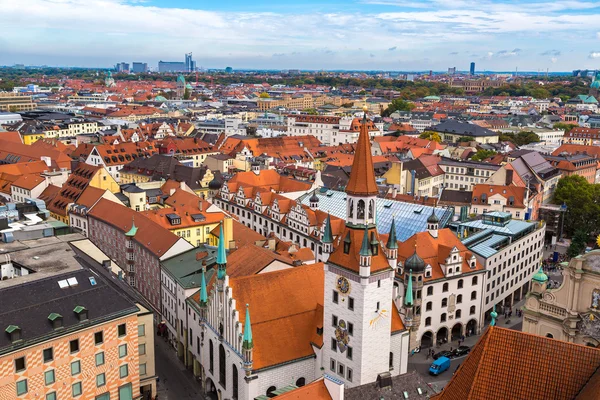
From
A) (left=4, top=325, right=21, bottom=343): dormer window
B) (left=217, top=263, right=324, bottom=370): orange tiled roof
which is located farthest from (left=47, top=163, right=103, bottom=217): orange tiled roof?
(left=4, top=325, right=21, bottom=343): dormer window

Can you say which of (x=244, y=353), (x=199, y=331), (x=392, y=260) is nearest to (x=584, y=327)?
(x=392, y=260)

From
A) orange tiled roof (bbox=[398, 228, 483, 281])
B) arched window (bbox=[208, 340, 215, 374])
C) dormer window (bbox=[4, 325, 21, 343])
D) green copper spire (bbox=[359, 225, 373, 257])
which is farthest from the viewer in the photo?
orange tiled roof (bbox=[398, 228, 483, 281])

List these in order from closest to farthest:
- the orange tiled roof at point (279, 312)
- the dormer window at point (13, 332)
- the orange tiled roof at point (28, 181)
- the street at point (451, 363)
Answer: the dormer window at point (13, 332) → the orange tiled roof at point (279, 312) → the street at point (451, 363) → the orange tiled roof at point (28, 181)

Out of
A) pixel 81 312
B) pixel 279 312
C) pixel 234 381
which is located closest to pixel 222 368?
pixel 234 381

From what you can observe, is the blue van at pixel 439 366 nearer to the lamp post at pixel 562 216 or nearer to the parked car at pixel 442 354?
the parked car at pixel 442 354

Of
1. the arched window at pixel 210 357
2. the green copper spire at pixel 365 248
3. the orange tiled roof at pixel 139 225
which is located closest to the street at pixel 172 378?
the arched window at pixel 210 357

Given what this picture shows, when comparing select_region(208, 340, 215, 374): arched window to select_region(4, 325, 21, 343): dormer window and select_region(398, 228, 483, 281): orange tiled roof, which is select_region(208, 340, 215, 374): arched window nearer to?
select_region(4, 325, 21, 343): dormer window

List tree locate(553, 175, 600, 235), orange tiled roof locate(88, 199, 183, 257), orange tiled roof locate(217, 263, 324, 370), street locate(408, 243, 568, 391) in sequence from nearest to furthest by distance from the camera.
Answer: orange tiled roof locate(217, 263, 324, 370) → street locate(408, 243, 568, 391) → orange tiled roof locate(88, 199, 183, 257) → tree locate(553, 175, 600, 235)
